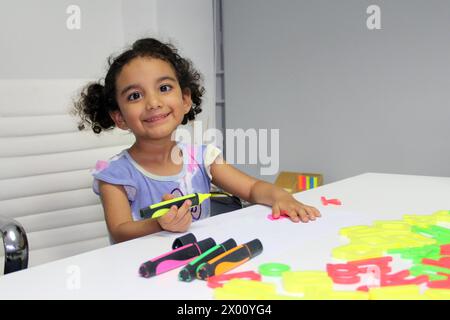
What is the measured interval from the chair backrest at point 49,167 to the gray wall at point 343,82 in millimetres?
1533

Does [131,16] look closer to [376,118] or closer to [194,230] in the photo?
[376,118]

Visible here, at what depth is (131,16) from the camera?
2289mm

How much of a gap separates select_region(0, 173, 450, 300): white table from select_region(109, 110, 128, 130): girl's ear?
16.5 inches

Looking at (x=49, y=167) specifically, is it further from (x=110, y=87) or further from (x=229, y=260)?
(x=229, y=260)

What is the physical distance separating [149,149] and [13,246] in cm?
44

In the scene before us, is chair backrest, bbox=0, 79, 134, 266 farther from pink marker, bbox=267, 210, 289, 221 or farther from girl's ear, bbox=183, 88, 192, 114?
pink marker, bbox=267, 210, 289, 221

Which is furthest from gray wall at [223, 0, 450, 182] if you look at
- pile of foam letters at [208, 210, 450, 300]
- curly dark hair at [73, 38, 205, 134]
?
pile of foam letters at [208, 210, 450, 300]

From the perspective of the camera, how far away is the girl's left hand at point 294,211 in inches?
32.7

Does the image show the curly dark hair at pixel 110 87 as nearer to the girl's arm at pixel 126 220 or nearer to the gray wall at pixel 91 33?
the girl's arm at pixel 126 220

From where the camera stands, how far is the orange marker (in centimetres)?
55

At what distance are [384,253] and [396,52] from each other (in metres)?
1.81

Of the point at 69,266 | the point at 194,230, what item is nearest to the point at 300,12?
the point at 194,230

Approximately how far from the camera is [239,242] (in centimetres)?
70

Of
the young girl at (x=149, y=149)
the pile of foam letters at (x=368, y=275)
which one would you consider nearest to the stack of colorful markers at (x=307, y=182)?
the young girl at (x=149, y=149)
